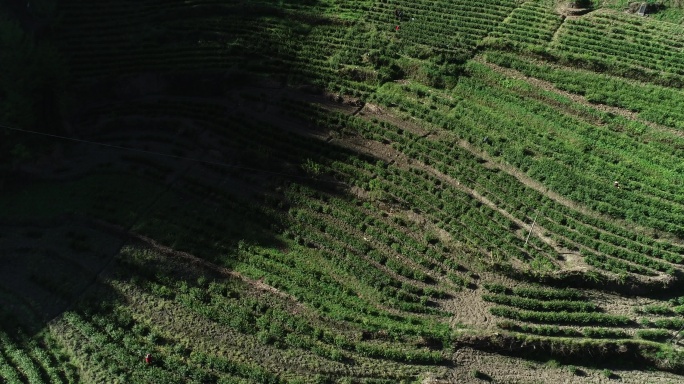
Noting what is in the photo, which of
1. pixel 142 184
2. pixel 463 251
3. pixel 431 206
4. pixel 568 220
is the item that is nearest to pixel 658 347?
pixel 568 220

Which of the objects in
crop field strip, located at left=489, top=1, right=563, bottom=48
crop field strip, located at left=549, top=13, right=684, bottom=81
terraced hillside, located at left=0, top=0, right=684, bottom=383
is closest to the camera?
terraced hillside, located at left=0, top=0, right=684, bottom=383

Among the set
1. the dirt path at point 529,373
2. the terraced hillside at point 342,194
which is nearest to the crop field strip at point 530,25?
the terraced hillside at point 342,194

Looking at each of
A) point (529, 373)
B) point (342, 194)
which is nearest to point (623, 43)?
point (342, 194)

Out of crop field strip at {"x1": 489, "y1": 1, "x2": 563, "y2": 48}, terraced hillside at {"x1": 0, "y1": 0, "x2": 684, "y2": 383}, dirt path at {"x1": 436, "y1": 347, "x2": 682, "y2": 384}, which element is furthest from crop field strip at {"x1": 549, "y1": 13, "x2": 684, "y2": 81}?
dirt path at {"x1": 436, "y1": 347, "x2": 682, "y2": 384}

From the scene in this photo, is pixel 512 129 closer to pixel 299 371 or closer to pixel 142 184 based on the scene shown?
pixel 299 371

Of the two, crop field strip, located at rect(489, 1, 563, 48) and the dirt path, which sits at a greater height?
crop field strip, located at rect(489, 1, 563, 48)

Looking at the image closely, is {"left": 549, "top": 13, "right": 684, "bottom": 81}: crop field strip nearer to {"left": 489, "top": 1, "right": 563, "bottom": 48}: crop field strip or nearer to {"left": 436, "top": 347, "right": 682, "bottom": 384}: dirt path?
{"left": 489, "top": 1, "right": 563, "bottom": 48}: crop field strip

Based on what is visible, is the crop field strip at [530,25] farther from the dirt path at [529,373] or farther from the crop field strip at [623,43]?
the dirt path at [529,373]

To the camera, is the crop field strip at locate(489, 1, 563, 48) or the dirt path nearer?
the dirt path
